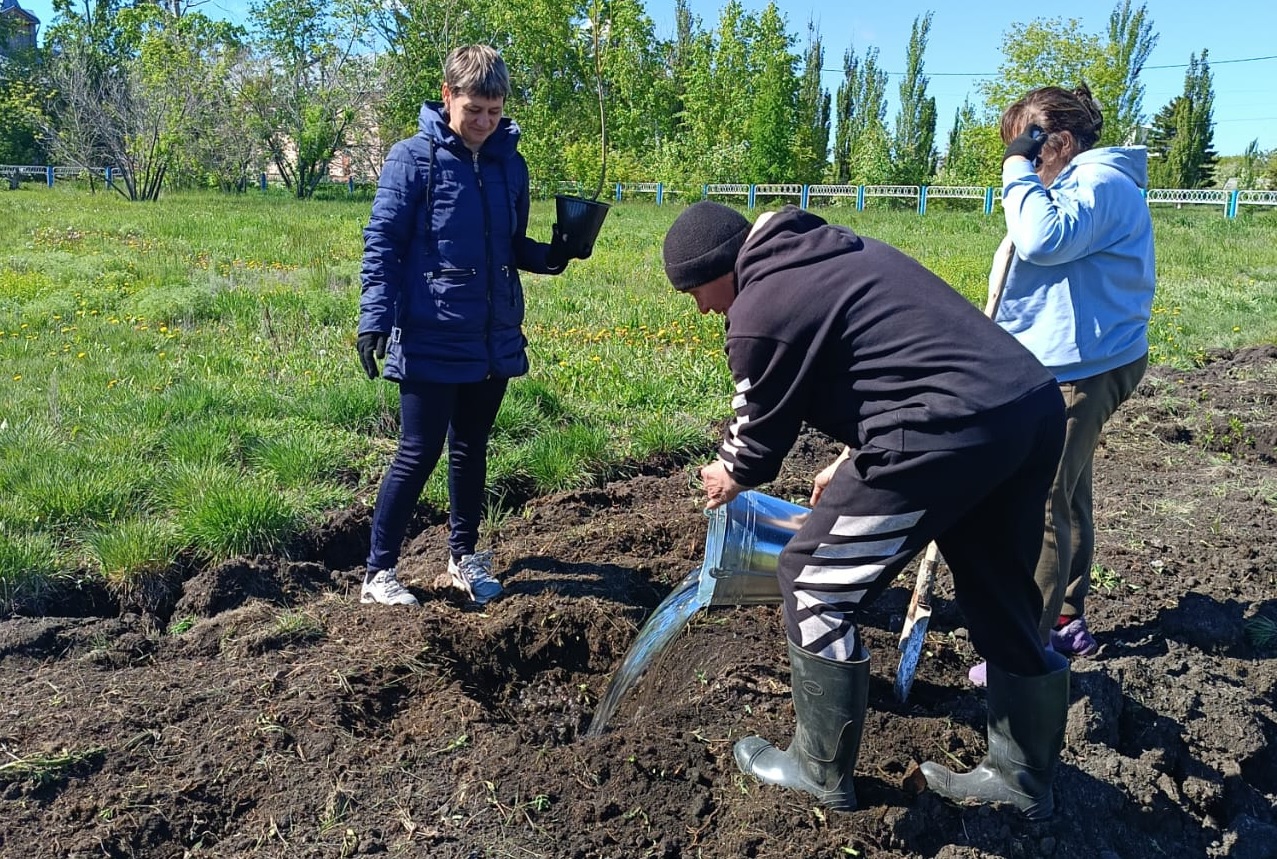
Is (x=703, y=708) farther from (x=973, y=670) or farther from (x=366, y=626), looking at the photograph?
(x=366, y=626)

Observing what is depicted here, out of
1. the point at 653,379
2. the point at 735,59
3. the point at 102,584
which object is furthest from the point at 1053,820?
the point at 735,59

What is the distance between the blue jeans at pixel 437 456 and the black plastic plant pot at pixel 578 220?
2.06ft

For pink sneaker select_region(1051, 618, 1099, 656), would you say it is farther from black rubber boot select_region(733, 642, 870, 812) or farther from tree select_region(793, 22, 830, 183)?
tree select_region(793, 22, 830, 183)

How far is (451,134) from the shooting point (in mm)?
3457

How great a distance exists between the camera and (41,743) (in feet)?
9.22

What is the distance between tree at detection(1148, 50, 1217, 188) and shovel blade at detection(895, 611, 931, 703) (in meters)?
39.4

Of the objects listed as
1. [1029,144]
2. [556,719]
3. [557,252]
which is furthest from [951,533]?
[557,252]

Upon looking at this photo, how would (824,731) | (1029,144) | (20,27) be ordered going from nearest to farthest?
(824,731) → (1029,144) → (20,27)

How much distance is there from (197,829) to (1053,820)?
2191mm

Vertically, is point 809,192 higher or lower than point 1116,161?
higher

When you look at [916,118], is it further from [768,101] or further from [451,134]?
[451,134]

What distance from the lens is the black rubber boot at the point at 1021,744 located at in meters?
2.53

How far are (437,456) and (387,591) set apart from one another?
0.54 meters

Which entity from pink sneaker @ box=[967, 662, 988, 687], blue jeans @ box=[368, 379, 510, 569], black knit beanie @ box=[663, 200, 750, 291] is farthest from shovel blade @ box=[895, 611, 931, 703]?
blue jeans @ box=[368, 379, 510, 569]
